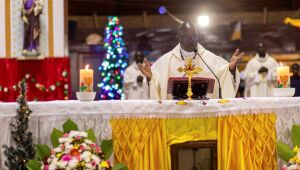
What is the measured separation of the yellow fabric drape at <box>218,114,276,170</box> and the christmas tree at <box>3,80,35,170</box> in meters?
1.59

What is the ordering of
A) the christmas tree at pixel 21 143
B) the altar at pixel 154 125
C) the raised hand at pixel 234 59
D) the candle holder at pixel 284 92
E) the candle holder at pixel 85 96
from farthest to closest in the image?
the raised hand at pixel 234 59
the candle holder at pixel 284 92
the candle holder at pixel 85 96
the altar at pixel 154 125
the christmas tree at pixel 21 143

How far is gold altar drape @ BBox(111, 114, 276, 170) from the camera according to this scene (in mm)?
4645

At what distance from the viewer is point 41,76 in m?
10.4

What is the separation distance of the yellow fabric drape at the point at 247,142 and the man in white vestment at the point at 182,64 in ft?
2.43

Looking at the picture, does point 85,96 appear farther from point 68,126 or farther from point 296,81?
point 296,81

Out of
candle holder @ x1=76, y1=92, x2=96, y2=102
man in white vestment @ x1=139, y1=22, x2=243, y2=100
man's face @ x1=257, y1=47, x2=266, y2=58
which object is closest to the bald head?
man in white vestment @ x1=139, y1=22, x2=243, y2=100

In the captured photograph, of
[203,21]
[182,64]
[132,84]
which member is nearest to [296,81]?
[132,84]

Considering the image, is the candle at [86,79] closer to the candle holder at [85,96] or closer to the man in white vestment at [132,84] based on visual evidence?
the candle holder at [85,96]

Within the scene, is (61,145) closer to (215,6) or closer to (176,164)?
(176,164)

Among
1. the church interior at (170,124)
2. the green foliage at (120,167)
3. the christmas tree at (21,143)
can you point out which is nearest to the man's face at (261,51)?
the church interior at (170,124)

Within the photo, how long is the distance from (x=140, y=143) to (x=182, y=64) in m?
1.52

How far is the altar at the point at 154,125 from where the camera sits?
4633 mm

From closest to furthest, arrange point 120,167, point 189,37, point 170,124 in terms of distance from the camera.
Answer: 1. point 120,167
2. point 170,124
3. point 189,37

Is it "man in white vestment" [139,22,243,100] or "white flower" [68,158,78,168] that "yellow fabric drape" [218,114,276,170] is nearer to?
"man in white vestment" [139,22,243,100]
